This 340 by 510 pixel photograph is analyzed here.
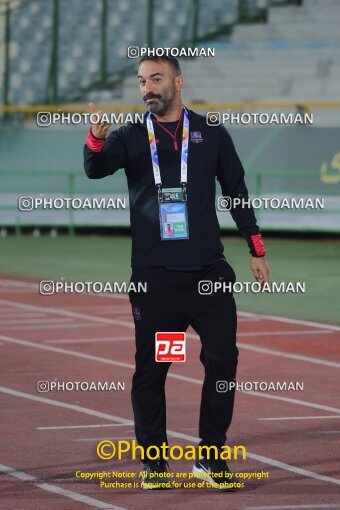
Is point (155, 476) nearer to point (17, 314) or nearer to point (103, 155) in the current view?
point (103, 155)

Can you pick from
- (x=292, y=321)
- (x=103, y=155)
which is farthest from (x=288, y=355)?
(x=103, y=155)

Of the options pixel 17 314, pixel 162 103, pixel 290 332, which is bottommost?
pixel 290 332

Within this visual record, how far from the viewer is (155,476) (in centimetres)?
711

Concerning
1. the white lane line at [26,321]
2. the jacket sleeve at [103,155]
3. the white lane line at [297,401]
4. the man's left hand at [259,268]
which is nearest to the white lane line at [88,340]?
the white lane line at [26,321]

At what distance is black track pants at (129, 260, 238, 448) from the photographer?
707 centimetres

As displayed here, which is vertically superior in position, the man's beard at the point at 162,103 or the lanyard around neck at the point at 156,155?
A: the man's beard at the point at 162,103

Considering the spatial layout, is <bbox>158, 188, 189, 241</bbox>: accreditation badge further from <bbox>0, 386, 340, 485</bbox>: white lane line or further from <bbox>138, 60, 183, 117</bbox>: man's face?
<bbox>0, 386, 340, 485</bbox>: white lane line

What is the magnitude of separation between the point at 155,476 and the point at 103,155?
5.19 ft

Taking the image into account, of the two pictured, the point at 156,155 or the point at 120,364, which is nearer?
the point at 156,155

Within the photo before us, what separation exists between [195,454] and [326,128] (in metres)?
19.6

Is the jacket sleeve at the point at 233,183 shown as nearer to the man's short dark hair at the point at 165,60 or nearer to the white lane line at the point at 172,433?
the man's short dark hair at the point at 165,60

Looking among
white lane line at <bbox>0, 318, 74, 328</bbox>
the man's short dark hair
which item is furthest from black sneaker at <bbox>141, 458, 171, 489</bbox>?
white lane line at <bbox>0, 318, 74, 328</bbox>

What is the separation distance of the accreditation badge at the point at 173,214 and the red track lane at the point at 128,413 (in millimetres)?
1254

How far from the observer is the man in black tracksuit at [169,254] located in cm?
703
